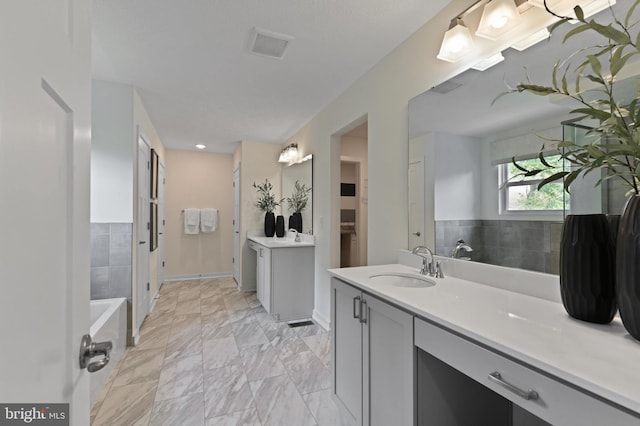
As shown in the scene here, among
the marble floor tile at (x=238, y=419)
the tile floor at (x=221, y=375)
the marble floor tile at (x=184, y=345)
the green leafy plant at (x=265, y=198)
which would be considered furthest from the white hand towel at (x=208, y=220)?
the marble floor tile at (x=238, y=419)

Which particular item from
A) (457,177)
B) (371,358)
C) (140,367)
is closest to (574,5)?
(457,177)

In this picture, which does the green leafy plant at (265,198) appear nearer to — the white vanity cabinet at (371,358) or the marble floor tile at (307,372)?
the marble floor tile at (307,372)

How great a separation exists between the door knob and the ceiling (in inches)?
67.8

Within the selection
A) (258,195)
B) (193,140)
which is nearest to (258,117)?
(258,195)

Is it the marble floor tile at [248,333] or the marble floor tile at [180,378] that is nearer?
the marble floor tile at [180,378]

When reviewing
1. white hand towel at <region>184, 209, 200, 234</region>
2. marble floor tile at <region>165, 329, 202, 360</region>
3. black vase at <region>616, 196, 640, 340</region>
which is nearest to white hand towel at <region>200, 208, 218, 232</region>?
white hand towel at <region>184, 209, 200, 234</region>

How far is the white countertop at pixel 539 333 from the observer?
0.64 meters

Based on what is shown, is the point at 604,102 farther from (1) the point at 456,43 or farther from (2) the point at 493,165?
(1) the point at 456,43

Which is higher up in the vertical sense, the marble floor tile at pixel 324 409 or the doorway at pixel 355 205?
the doorway at pixel 355 205

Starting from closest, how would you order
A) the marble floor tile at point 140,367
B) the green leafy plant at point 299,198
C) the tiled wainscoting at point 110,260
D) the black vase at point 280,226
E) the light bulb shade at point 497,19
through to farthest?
the light bulb shade at point 497,19 < the marble floor tile at point 140,367 < the tiled wainscoting at point 110,260 < the green leafy plant at point 299,198 < the black vase at point 280,226

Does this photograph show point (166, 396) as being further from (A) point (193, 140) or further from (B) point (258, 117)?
(A) point (193, 140)

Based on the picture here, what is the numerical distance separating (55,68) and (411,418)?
1.46 metres

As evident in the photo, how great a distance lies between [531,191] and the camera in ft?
4.14

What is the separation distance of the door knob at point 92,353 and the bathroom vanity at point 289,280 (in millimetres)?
2586
